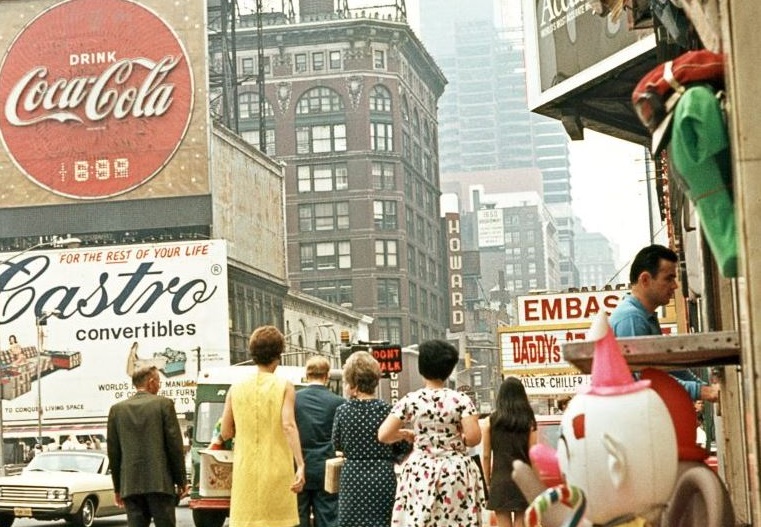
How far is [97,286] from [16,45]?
1682 centimetres

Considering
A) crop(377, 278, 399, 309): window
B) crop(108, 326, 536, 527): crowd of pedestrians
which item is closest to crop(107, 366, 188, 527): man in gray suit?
crop(108, 326, 536, 527): crowd of pedestrians

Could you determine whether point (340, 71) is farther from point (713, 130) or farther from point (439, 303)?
point (713, 130)

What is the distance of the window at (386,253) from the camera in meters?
135

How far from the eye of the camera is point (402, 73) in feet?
462

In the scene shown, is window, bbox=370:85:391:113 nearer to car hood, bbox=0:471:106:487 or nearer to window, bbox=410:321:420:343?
window, bbox=410:321:420:343

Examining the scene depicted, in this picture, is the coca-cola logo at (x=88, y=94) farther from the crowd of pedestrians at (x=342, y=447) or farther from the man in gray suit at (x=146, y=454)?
the crowd of pedestrians at (x=342, y=447)

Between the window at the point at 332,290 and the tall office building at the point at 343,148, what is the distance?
0.09 metres

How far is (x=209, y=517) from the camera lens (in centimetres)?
2169

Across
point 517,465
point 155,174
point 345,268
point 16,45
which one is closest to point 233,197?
point 155,174

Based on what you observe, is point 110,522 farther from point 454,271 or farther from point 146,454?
point 454,271

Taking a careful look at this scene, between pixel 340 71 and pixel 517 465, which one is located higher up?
pixel 340 71

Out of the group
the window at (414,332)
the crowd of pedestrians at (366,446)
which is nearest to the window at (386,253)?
the window at (414,332)

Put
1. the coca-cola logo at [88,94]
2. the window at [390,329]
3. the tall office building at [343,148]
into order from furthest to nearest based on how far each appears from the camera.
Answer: the window at [390,329]
the tall office building at [343,148]
the coca-cola logo at [88,94]

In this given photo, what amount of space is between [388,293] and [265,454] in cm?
12635
